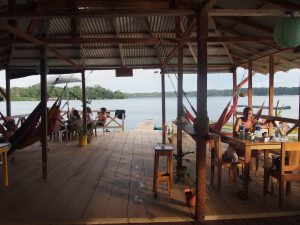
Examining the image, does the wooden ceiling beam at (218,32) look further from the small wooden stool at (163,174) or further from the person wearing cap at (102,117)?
the person wearing cap at (102,117)

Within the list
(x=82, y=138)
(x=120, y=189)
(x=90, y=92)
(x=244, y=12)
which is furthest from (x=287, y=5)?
(x=90, y=92)

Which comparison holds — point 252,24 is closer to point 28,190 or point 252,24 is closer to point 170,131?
point 28,190

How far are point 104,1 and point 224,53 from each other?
4477 millimetres

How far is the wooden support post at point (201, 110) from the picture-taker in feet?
9.54

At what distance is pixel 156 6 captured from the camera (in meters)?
3.57

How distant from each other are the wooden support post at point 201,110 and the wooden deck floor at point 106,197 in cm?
20

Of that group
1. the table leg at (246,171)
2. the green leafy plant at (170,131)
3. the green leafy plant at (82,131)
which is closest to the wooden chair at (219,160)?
the table leg at (246,171)

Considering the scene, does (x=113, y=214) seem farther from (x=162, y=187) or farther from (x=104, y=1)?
(x=104, y=1)

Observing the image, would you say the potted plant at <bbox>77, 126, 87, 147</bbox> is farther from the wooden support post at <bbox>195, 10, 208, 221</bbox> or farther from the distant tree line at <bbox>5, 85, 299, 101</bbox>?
the wooden support post at <bbox>195, 10, 208, 221</bbox>

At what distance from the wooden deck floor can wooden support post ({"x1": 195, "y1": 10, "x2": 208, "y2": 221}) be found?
0.20m

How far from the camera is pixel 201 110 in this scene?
2.98 metres

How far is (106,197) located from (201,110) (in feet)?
4.91

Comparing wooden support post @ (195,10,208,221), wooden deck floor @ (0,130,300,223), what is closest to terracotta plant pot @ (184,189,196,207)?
wooden deck floor @ (0,130,300,223)

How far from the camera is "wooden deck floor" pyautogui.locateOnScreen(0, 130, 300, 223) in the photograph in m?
2.98
